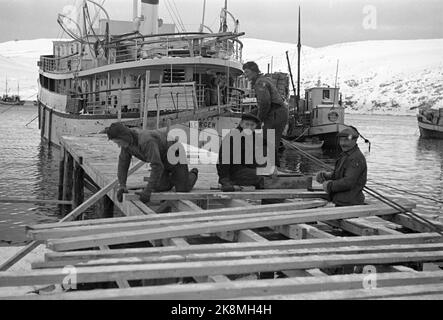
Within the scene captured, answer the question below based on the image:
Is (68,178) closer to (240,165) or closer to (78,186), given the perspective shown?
(78,186)

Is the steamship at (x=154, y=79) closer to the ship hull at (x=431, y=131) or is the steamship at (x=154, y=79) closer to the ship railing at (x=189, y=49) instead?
the ship railing at (x=189, y=49)

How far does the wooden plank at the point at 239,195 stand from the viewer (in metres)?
8.20

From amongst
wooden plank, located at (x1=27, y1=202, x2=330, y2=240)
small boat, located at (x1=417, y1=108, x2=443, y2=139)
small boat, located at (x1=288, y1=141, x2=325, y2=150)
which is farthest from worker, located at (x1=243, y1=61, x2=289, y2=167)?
small boat, located at (x1=417, y1=108, x2=443, y2=139)

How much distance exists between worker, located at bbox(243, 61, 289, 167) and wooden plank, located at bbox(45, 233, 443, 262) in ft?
12.2

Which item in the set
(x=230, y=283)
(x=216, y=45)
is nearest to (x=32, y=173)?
(x=216, y=45)

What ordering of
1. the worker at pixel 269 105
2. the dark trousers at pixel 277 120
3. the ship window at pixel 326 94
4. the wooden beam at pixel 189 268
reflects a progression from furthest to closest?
the ship window at pixel 326 94, the dark trousers at pixel 277 120, the worker at pixel 269 105, the wooden beam at pixel 189 268

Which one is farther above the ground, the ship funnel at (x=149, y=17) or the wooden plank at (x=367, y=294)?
the ship funnel at (x=149, y=17)

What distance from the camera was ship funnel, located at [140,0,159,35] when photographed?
32.6 metres

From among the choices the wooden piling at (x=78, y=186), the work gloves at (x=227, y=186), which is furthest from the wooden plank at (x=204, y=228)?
the wooden piling at (x=78, y=186)

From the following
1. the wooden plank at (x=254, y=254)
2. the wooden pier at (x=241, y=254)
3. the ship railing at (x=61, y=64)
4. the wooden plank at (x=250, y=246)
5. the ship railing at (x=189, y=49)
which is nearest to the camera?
the wooden pier at (x=241, y=254)

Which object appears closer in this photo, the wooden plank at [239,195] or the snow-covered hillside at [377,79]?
the wooden plank at [239,195]

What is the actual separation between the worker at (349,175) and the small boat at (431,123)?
162 feet

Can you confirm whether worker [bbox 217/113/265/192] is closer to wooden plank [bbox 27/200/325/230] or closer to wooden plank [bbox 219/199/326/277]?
wooden plank [bbox 219/199/326/277]

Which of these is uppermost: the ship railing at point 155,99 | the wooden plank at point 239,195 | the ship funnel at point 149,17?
the ship funnel at point 149,17
